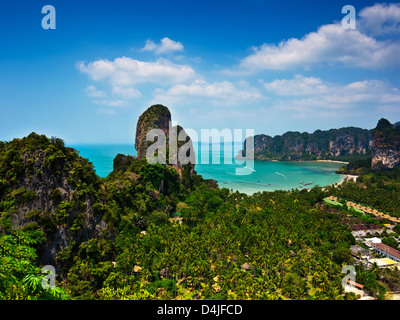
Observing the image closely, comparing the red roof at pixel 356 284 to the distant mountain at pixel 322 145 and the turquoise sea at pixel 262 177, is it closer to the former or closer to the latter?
the turquoise sea at pixel 262 177

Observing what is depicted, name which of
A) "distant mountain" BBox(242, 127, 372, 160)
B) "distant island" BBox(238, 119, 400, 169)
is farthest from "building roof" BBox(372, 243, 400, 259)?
"distant mountain" BBox(242, 127, 372, 160)

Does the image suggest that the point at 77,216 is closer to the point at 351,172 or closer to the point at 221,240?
the point at 221,240

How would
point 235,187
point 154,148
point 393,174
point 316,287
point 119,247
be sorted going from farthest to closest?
point 393,174 → point 235,187 → point 154,148 → point 119,247 → point 316,287

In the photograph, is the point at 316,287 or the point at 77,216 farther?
the point at 316,287

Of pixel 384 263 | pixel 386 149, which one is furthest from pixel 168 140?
pixel 386 149

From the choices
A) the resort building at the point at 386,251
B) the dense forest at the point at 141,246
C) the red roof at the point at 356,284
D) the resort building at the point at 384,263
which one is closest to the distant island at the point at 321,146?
the resort building at the point at 386,251

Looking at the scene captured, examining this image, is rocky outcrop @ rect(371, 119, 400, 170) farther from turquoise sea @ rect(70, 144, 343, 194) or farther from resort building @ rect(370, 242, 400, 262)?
resort building @ rect(370, 242, 400, 262)
